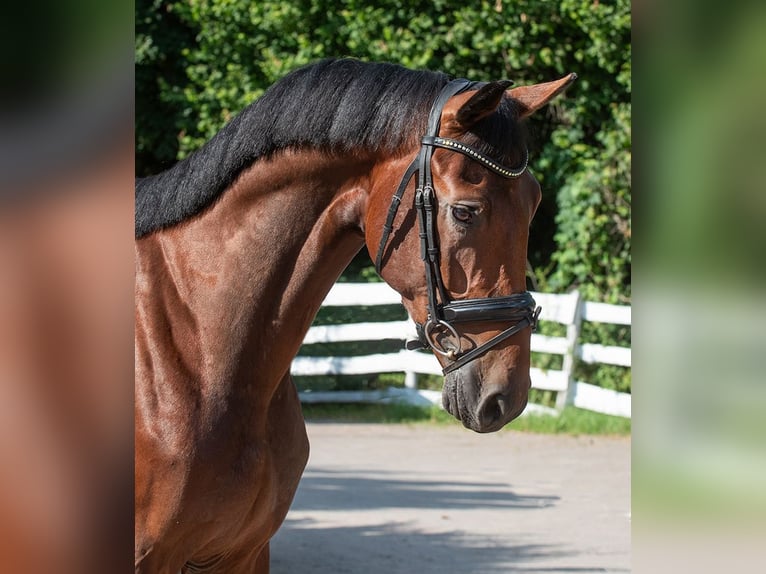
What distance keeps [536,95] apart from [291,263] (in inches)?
29.2

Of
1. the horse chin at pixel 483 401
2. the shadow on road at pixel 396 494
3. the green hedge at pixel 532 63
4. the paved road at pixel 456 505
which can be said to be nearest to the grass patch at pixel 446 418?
the paved road at pixel 456 505

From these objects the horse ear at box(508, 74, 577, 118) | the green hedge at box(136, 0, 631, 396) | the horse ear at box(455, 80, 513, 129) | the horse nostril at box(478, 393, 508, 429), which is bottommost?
the green hedge at box(136, 0, 631, 396)

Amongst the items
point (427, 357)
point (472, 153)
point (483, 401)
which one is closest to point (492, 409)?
point (483, 401)

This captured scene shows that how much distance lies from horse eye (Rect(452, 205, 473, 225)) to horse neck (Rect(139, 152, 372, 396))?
0.28 meters

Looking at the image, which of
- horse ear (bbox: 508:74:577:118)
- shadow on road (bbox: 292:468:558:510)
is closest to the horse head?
horse ear (bbox: 508:74:577:118)

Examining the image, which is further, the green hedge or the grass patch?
the green hedge

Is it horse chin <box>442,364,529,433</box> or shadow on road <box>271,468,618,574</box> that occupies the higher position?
horse chin <box>442,364,529,433</box>

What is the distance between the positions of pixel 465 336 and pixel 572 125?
26.8ft

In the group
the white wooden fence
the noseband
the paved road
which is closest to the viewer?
the noseband

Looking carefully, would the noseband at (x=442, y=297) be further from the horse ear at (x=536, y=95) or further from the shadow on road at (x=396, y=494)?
the shadow on road at (x=396, y=494)

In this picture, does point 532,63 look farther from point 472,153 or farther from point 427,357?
point 472,153

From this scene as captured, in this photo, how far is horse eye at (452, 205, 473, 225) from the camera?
2.04 meters

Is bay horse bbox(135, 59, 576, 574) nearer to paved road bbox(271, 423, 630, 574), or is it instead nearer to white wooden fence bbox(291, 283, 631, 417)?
paved road bbox(271, 423, 630, 574)
